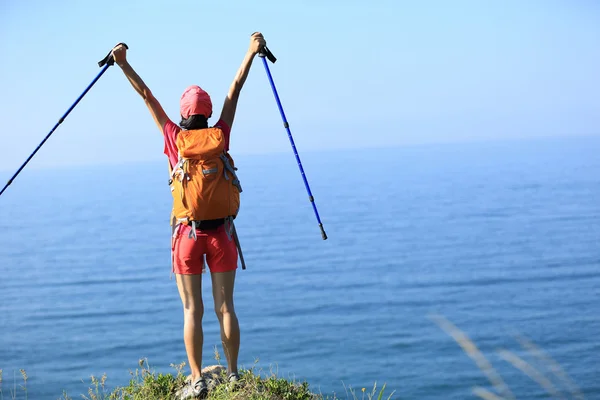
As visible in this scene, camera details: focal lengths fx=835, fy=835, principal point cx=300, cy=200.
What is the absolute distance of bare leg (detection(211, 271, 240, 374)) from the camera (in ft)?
18.4

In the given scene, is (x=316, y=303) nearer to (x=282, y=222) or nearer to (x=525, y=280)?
(x=525, y=280)

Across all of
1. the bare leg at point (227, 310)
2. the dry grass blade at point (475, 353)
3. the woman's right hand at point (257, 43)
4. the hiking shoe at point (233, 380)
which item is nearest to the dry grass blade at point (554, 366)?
the dry grass blade at point (475, 353)

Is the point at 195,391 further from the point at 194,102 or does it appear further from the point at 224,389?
the point at 194,102

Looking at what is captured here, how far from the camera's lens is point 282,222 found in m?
87.0

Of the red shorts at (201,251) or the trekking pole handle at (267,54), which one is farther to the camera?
the trekking pole handle at (267,54)

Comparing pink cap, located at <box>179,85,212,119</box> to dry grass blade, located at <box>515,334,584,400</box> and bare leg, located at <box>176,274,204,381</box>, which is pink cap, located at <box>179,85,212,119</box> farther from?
dry grass blade, located at <box>515,334,584,400</box>

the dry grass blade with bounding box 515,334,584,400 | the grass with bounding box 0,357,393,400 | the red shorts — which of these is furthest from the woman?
the dry grass blade with bounding box 515,334,584,400

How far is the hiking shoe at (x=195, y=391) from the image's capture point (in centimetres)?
574

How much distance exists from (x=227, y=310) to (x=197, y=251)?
0.47m

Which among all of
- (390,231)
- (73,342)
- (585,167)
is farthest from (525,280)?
(585,167)

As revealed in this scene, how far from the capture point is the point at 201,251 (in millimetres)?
5586

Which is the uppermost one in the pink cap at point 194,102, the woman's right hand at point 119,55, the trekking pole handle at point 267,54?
the trekking pole handle at point 267,54

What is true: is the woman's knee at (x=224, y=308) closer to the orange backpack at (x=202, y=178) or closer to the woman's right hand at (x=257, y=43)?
the orange backpack at (x=202, y=178)

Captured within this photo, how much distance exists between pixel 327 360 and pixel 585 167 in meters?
135
